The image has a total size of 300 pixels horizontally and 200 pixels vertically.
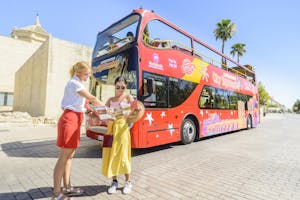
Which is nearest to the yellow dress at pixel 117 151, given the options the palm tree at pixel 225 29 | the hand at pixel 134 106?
the hand at pixel 134 106

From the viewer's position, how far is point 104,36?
21.7ft

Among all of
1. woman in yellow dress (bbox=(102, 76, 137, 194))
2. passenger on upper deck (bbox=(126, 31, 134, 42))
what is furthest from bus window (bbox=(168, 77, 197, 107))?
woman in yellow dress (bbox=(102, 76, 137, 194))

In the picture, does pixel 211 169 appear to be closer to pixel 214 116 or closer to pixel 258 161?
pixel 258 161

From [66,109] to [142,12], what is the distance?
4128 millimetres

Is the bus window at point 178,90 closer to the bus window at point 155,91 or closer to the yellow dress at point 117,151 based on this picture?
the bus window at point 155,91

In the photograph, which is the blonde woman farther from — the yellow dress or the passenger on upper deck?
the passenger on upper deck

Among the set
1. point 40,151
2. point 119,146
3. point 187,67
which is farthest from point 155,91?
point 40,151

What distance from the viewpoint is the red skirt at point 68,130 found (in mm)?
2469

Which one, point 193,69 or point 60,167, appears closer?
point 60,167

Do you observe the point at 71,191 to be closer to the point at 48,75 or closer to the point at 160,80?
the point at 160,80

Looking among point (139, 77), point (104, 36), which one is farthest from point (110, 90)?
point (104, 36)

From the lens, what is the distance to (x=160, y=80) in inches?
224

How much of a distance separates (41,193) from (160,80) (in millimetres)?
3956

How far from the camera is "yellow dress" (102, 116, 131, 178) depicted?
9.56 feet
